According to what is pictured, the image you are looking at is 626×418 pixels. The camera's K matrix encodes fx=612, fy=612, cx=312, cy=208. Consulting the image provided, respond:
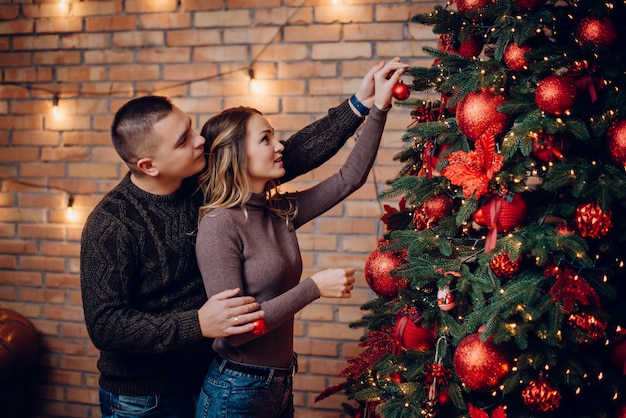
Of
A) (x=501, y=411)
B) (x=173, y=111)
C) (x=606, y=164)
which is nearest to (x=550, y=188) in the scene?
(x=606, y=164)

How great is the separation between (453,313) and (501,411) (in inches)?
10.2

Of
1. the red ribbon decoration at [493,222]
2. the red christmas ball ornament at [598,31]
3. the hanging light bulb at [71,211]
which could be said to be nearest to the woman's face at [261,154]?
the red ribbon decoration at [493,222]

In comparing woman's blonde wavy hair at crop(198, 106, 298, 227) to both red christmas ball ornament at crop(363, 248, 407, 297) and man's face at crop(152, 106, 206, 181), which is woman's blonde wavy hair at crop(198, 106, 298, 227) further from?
red christmas ball ornament at crop(363, 248, 407, 297)

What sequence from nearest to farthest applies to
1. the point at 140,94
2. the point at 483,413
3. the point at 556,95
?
the point at 556,95
the point at 483,413
the point at 140,94

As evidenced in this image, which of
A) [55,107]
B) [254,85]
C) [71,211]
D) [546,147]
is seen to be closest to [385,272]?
[546,147]

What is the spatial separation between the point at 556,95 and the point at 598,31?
0.63ft

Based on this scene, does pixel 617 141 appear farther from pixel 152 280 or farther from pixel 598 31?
pixel 152 280

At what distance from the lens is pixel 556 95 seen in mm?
1342

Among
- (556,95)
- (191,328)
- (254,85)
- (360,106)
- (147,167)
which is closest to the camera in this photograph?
(556,95)

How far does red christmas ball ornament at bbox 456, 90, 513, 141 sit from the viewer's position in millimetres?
1455

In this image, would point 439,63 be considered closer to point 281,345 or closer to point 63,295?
point 281,345

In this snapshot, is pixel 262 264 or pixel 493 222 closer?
pixel 493 222

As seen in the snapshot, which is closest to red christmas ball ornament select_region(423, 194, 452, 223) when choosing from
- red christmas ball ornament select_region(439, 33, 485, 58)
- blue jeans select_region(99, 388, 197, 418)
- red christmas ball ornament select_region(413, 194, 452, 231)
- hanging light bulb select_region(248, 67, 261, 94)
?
red christmas ball ornament select_region(413, 194, 452, 231)

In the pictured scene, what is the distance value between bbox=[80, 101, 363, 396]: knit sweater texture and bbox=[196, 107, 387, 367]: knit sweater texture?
93mm
